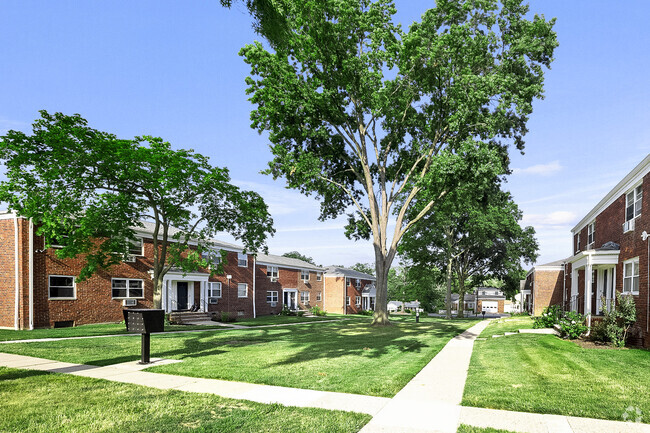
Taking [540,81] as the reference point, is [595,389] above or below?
below

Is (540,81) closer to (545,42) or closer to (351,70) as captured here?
(545,42)

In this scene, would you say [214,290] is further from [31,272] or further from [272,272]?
[31,272]

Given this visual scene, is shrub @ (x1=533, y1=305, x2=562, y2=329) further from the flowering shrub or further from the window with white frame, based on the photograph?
the window with white frame

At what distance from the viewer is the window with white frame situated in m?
39.8

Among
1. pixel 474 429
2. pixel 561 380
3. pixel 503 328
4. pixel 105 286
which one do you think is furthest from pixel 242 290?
pixel 474 429

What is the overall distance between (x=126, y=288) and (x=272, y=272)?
16.3 meters

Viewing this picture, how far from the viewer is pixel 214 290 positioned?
108ft

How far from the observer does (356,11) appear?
67.2ft

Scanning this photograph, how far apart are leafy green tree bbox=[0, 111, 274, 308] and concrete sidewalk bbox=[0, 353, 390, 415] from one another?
993cm

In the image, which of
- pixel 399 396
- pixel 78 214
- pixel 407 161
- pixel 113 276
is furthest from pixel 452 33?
pixel 113 276

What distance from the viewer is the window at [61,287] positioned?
21625mm

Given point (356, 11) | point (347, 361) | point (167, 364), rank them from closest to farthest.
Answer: point (167, 364)
point (347, 361)
point (356, 11)

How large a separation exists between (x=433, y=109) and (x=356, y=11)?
6.48 meters

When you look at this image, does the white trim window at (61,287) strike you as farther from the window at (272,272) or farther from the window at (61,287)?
the window at (272,272)
